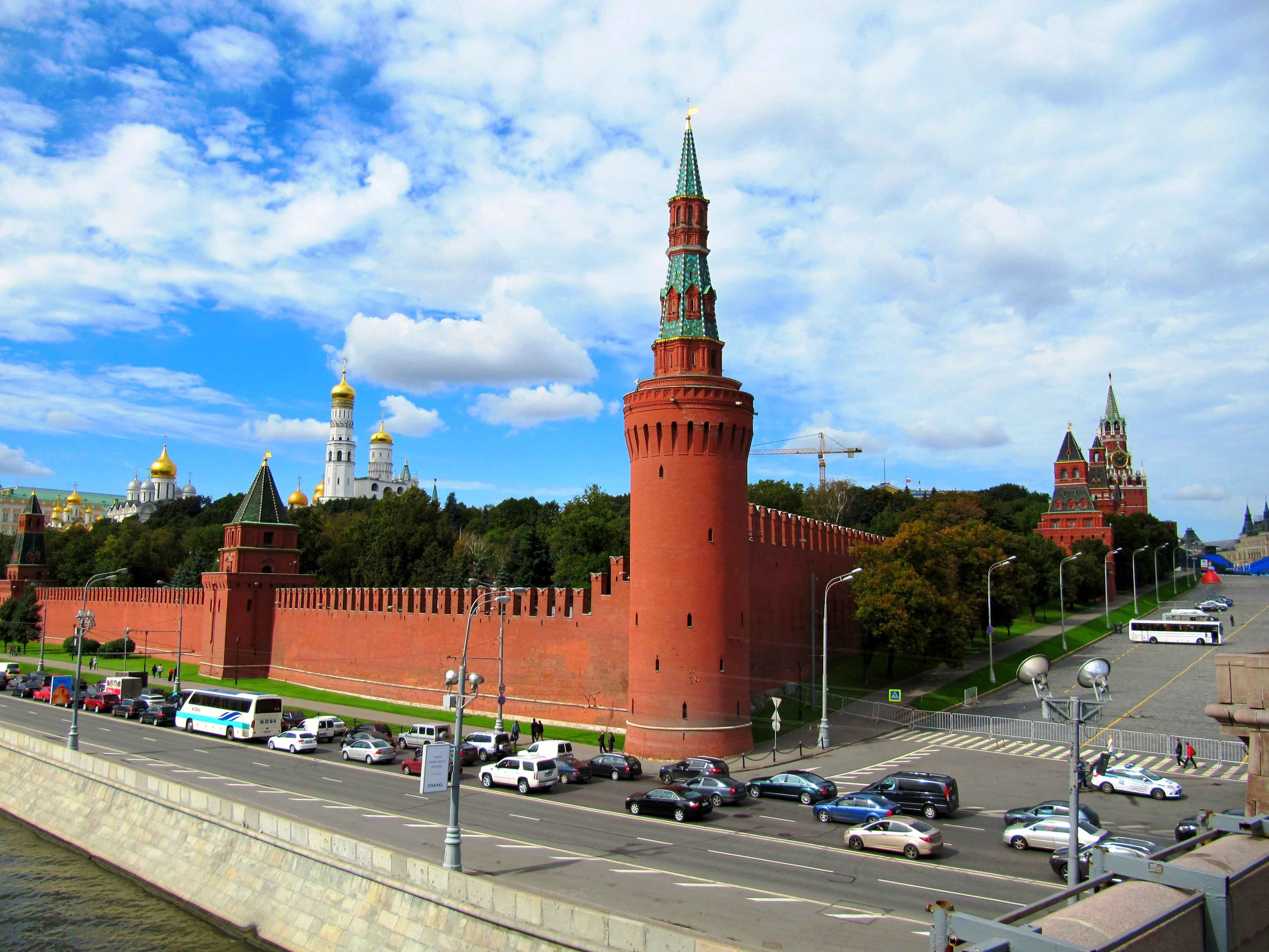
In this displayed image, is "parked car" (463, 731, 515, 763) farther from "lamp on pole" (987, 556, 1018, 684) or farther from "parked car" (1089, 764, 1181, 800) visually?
"lamp on pole" (987, 556, 1018, 684)

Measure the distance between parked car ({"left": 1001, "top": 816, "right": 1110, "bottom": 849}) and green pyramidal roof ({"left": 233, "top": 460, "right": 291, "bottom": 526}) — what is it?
2250 inches

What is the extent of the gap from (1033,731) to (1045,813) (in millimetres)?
18666

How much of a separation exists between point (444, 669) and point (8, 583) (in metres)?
72.0

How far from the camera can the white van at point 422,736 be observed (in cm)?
3716

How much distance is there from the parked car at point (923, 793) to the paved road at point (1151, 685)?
7740 millimetres

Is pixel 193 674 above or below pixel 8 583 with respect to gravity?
below

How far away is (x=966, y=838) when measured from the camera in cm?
2430

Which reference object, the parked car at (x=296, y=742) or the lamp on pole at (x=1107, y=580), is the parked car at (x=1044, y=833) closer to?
the parked car at (x=296, y=742)

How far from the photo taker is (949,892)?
19094 mm

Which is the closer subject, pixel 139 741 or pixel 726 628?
pixel 726 628

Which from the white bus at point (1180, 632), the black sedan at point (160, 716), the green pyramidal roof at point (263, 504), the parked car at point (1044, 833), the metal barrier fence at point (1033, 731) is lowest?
the black sedan at point (160, 716)

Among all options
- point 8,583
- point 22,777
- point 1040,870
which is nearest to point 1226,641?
point 1040,870

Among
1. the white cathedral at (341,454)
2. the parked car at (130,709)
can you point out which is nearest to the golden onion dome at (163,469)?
the white cathedral at (341,454)

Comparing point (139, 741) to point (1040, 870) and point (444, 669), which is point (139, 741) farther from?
point (1040, 870)
